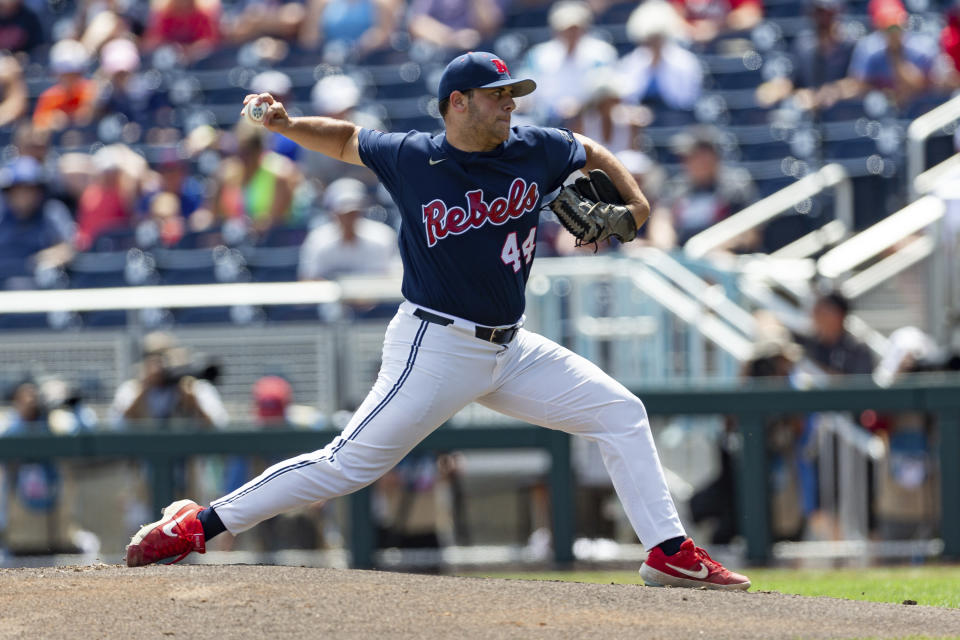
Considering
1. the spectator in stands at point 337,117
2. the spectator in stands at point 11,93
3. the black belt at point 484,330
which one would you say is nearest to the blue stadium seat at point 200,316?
the spectator in stands at point 337,117

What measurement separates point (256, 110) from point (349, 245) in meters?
5.00

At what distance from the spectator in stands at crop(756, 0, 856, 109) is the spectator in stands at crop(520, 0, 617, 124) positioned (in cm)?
136

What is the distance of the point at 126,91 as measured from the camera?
14.0m

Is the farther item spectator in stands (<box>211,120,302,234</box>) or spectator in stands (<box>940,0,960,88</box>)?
spectator in stands (<box>211,120,302,234</box>)

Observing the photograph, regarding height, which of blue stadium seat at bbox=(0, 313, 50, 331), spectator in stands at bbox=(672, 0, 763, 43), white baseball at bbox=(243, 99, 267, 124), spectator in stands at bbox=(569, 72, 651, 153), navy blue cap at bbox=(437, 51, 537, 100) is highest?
spectator in stands at bbox=(672, 0, 763, 43)

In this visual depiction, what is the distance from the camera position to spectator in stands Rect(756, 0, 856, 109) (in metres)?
11.7

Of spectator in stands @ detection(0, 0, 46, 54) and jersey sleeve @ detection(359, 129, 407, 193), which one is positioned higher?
spectator in stands @ detection(0, 0, 46, 54)

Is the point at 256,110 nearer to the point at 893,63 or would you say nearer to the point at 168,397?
the point at 168,397

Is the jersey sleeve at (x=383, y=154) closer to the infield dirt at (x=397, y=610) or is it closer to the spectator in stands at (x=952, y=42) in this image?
the infield dirt at (x=397, y=610)

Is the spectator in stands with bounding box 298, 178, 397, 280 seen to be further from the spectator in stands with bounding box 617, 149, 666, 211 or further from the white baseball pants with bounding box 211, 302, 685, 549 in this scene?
the white baseball pants with bounding box 211, 302, 685, 549

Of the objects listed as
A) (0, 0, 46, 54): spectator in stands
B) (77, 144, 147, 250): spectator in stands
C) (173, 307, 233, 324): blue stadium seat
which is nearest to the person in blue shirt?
(173, 307, 233, 324): blue stadium seat

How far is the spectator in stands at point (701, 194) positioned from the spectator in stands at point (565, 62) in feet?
3.84

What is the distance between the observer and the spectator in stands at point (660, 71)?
39.1ft

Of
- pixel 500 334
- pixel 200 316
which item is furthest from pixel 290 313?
pixel 500 334
